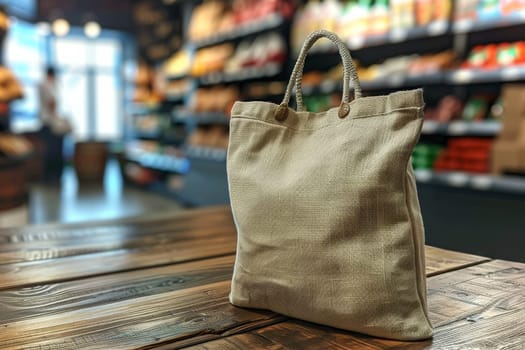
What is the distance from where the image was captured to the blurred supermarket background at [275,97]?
276 centimetres

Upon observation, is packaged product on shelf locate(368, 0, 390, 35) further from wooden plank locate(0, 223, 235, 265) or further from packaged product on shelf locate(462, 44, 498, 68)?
wooden plank locate(0, 223, 235, 265)

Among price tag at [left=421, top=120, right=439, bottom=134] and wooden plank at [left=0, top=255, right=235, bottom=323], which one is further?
price tag at [left=421, top=120, right=439, bottom=134]

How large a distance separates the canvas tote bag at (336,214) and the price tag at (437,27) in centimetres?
240

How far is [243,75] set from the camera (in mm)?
4891

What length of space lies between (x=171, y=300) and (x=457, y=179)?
2.41m

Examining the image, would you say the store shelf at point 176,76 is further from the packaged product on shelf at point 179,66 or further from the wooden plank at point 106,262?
the wooden plank at point 106,262

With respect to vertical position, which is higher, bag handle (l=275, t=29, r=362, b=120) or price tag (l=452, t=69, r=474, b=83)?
price tag (l=452, t=69, r=474, b=83)

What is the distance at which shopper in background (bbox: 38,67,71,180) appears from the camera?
762 centimetres

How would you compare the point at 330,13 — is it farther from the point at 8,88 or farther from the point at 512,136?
the point at 8,88

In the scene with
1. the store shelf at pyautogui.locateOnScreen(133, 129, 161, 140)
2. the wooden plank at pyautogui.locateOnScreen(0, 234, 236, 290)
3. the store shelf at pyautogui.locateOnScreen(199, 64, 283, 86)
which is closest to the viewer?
the wooden plank at pyautogui.locateOnScreen(0, 234, 236, 290)

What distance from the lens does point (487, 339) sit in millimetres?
721

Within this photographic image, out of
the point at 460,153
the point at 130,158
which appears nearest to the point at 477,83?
the point at 460,153

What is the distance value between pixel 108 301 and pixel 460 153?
2.57m

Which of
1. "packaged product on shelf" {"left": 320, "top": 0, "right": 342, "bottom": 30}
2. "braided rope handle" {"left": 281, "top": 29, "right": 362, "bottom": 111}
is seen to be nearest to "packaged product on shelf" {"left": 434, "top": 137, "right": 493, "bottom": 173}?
"packaged product on shelf" {"left": 320, "top": 0, "right": 342, "bottom": 30}
